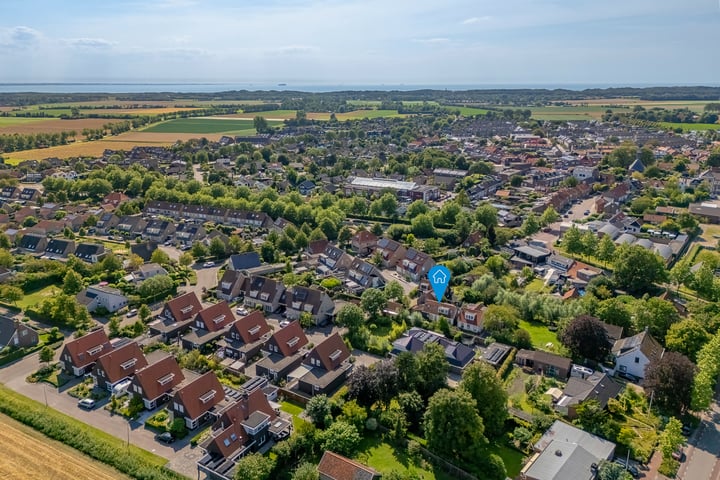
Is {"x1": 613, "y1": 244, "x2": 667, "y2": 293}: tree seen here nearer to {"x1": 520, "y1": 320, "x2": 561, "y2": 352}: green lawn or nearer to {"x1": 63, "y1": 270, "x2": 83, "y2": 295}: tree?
{"x1": 520, "y1": 320, "x2": 561, "y2": 352}: green lawn

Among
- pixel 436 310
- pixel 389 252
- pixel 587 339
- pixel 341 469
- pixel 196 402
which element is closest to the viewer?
pixel 341 469

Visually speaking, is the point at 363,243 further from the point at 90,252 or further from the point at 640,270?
the point at 90,252

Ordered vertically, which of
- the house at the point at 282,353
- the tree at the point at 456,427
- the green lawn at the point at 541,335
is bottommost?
the green lawn at the point at 541,335

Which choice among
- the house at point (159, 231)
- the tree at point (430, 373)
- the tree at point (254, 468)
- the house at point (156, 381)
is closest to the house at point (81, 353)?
the house at point (156, 381)

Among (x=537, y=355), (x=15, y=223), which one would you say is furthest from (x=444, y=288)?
(x=15, y=223)

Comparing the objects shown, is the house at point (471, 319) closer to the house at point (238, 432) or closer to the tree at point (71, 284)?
the house at point (238, 432)

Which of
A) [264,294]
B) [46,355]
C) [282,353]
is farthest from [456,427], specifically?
[46,355]
